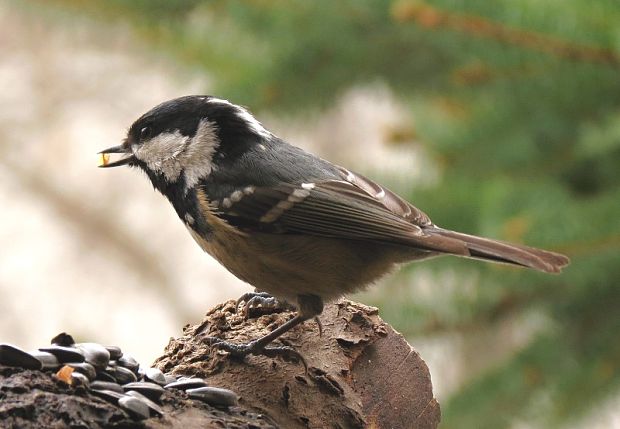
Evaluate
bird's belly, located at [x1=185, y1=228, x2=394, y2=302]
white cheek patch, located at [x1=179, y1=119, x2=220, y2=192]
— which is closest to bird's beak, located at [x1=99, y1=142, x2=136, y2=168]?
white cheek patch, located at [x1=179, y1=119, x2=220, y2=192]

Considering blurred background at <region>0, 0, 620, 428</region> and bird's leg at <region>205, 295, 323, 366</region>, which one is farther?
blurred background at <region>0, 0, 620, 428</region>

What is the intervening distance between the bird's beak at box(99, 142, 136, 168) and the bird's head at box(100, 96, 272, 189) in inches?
1.4

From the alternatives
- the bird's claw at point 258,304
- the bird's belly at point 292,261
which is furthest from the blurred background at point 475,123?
the bird's claw at point 258,304

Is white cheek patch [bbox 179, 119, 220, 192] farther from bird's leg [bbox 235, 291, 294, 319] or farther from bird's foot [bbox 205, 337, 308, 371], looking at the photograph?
bird's foot [bbox 205, 337, 308, 371]

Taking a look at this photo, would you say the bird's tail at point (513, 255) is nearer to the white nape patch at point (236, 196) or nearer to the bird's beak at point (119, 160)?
the white nape patch at point (236, 196)

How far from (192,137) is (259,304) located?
14.0 inches

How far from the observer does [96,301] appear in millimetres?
4914

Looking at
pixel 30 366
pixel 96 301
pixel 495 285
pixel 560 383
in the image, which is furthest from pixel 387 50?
pixel 96 301

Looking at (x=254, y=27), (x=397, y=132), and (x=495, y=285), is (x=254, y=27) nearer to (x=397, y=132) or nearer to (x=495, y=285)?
(x=397, y=132)

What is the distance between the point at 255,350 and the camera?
1.46 meters

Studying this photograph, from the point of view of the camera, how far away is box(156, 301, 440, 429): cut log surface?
4.50 ft

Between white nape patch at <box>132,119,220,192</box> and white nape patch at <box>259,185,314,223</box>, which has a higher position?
white nape patch at <box>132,119,220,192</box>

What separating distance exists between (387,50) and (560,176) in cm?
55

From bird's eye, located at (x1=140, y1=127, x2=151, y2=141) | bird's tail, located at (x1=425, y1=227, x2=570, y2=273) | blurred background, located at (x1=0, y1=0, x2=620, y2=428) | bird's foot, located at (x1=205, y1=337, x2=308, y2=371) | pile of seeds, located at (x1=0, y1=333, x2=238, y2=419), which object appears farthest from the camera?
blurred background, located at (x1=0, y1=0, x2=620, y2=428)
